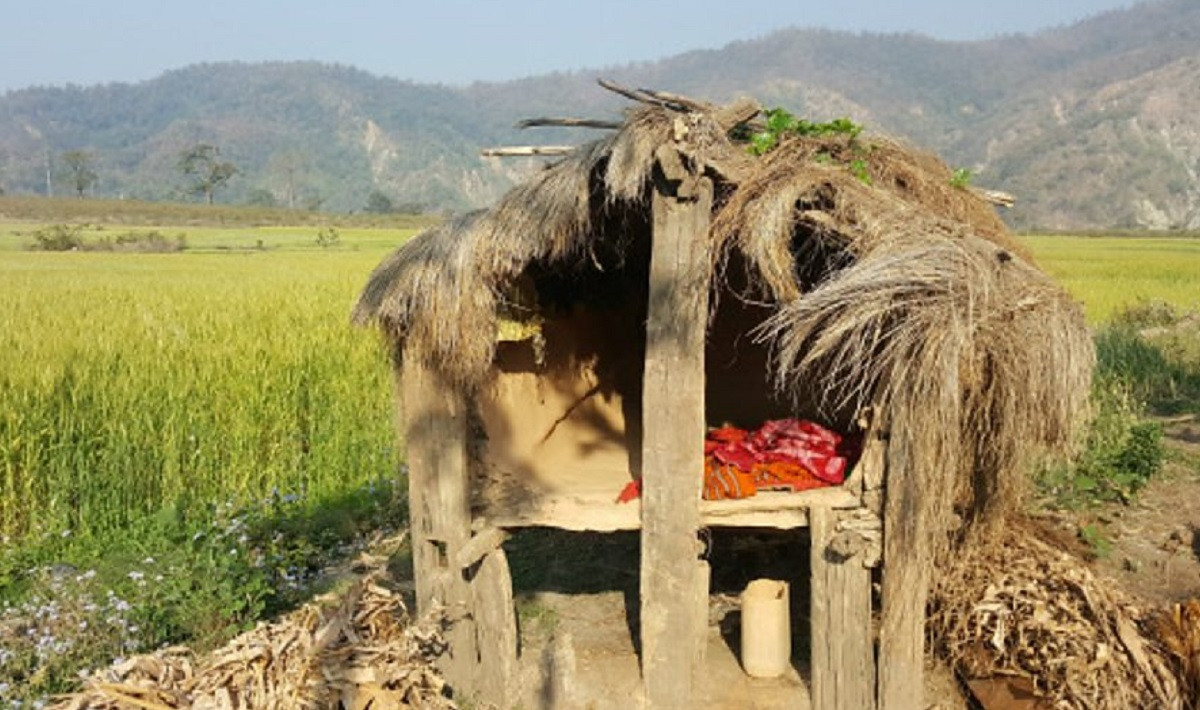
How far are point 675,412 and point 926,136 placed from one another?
152187 mm

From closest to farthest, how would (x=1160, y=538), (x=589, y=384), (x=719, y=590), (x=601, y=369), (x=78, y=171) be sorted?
(x=719, y=590)
(x=1160, y=538)
(x=589, y=384)
(x=601, y=369)
(x=78, y=171)

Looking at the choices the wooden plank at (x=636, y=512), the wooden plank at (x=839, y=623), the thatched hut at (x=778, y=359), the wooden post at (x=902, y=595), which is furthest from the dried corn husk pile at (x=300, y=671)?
the wooden post at (x=902, y=595)

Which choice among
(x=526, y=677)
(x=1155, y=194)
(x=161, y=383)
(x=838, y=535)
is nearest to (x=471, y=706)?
(x=526, y=677)

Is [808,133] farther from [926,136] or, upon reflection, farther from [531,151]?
[926,136]

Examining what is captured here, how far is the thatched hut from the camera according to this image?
3.65 metres

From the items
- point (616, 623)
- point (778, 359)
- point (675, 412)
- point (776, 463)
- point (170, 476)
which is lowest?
point (616, 623)

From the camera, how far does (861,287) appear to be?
3615 millimetres

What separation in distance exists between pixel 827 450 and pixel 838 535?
649mm

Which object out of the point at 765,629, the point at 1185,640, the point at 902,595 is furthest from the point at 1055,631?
the point at 765,629

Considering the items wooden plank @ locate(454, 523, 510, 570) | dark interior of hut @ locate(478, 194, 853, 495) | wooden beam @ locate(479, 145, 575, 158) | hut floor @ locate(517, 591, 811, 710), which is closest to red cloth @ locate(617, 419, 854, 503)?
dark interior of hut @ locate(478, 194, 853, 495)

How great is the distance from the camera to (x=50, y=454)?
6.43 m

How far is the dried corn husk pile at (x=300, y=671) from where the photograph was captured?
3.54 metres

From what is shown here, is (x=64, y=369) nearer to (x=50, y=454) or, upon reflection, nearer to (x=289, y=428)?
(x=50, y=454)

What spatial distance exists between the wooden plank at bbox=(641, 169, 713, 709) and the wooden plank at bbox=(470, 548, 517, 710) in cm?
70
